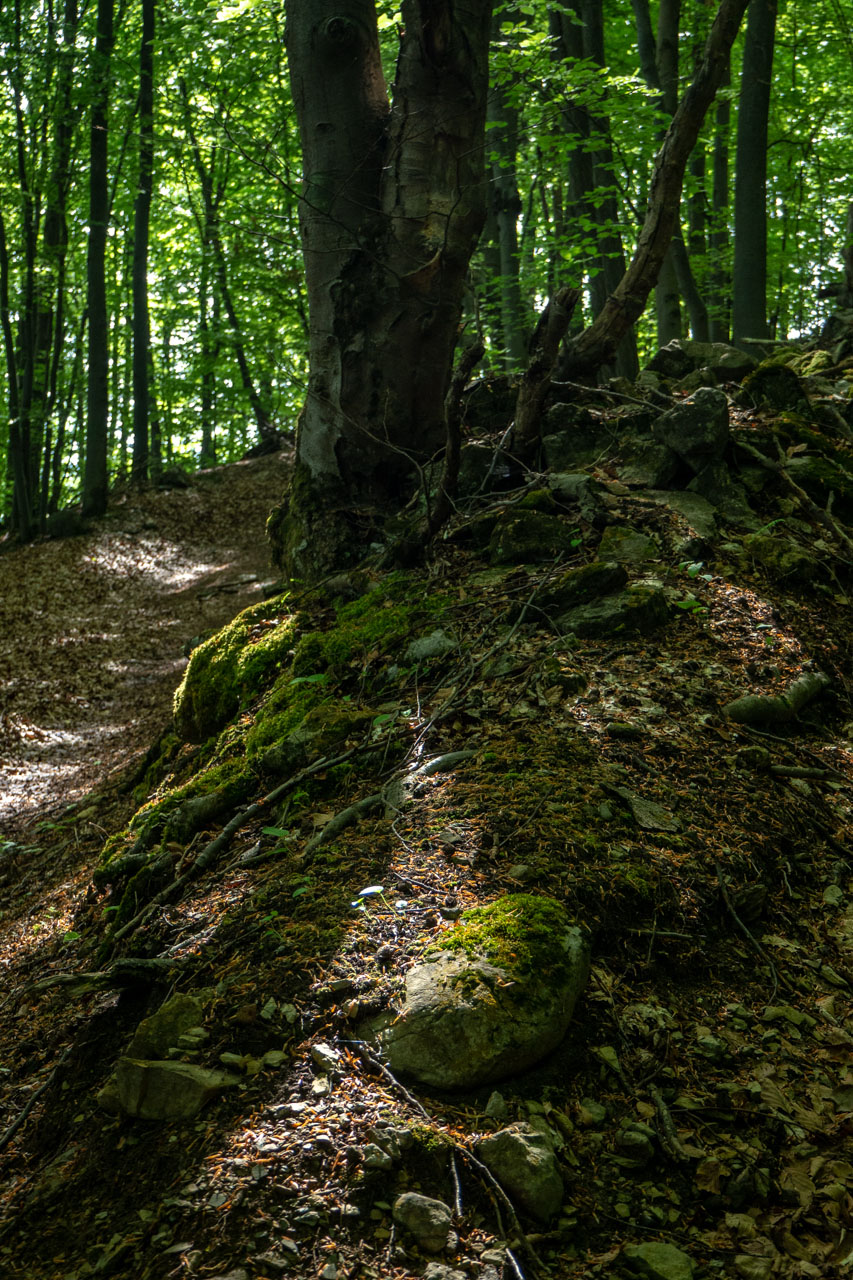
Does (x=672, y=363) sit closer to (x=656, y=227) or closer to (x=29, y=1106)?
(x=656, y=227)

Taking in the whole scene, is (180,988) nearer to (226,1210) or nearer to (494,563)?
(226,1210)

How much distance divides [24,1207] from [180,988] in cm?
66

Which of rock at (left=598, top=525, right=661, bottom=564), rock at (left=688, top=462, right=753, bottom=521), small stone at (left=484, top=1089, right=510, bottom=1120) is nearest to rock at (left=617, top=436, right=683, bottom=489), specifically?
rock at (left=688, top=462, right=753, bottom=521)

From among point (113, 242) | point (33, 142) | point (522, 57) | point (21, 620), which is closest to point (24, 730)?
point (21, 620)

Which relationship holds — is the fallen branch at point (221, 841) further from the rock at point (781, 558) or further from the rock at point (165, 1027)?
the rock at point (781, 558)

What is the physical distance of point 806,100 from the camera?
51.8 ft

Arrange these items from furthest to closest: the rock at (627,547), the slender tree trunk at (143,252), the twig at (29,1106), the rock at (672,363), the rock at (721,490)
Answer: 1. the slender tree trunk at (143,252)
2. the rock at (672,363)
3. the rock at (721,490)
4. the rock at (627,547)
5. the twig at (29,1106)

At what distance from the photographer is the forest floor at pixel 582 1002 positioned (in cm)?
186

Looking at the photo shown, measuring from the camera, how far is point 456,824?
115 inches

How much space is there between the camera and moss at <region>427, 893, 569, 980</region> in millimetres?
2305

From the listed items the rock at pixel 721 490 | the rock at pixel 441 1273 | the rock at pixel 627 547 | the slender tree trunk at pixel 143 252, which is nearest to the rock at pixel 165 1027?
the rock at pixel 441 1273

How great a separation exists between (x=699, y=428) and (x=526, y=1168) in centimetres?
398

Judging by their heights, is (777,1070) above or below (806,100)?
below

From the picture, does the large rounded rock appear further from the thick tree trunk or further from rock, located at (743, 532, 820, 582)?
the thick tree trunk
